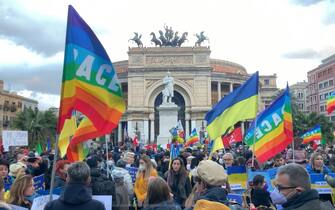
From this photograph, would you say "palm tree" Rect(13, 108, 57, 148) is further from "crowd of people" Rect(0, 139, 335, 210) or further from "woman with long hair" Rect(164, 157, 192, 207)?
"woman with long hair" Rect(164, 157, 192, 207)

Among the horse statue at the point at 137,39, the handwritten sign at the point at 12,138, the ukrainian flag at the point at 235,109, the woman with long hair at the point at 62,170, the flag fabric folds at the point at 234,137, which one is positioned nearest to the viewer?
the woman with long hair at the point at 62,170

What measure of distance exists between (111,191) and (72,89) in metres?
1.69

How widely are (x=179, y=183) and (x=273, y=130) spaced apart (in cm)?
304

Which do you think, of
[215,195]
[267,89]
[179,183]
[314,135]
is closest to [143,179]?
[179,183]

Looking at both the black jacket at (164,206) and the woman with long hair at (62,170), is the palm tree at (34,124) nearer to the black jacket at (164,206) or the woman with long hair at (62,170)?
the woman with long hair at (62,170)

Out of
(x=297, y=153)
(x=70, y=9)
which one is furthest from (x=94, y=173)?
(x=297, y=153)

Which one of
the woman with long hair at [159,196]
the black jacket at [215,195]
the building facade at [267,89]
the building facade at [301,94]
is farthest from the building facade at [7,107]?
the black jacket at [215,195]

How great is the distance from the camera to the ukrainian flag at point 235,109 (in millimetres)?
8781

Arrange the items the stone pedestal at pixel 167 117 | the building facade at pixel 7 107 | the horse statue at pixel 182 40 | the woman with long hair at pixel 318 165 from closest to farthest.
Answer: the woman with long hair at pixel 318 165, the stone pedestal at pixel 167 117, the horse statue at pixel 182 40, the building facade at pixel 7 107

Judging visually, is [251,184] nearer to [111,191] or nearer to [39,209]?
[111,191]

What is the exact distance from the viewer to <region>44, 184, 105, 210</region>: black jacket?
3.83 metres

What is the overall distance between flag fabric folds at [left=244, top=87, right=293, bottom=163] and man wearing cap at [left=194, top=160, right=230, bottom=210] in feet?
15.5

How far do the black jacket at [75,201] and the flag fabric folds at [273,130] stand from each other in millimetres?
5224

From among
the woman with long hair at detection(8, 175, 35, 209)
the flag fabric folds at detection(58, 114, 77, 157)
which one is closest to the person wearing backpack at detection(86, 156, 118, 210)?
the flag fabric folds at detection(58, 114, 77, 157)
